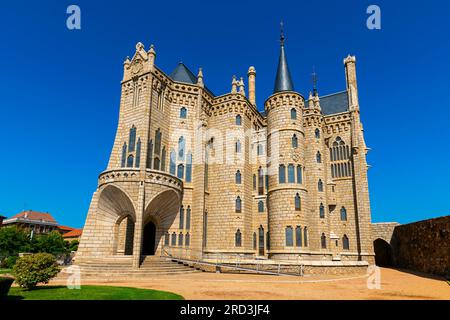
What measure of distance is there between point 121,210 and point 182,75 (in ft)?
54.7

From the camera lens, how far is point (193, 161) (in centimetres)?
2928

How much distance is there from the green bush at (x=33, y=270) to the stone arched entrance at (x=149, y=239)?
14.1m

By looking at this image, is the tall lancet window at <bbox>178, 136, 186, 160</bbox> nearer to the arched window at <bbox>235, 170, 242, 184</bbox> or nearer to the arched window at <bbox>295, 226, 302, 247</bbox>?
the arched window at <bbox>235, 170, 242, 184</bbox>

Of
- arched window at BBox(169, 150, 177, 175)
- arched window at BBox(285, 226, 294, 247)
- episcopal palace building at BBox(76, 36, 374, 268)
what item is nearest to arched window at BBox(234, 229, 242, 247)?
episcopal palace building at BBox(76, 36, 374, 268)

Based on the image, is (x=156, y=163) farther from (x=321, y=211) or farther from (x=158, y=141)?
(x=321, y=211)

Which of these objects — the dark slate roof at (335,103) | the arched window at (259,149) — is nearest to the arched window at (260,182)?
the arched window at (259,149)

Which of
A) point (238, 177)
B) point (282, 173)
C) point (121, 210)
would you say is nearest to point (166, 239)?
point (121, 210)

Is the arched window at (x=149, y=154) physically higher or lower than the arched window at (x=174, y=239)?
higher

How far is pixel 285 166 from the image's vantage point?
2988 cm

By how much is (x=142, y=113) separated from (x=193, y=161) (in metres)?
6.75

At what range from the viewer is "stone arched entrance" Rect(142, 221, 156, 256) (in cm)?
2639

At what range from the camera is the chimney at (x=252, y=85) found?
37.1 m

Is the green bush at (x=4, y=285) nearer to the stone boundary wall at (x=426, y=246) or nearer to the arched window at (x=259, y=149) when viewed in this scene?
the stone boundary wall at (x=426, y=246)
